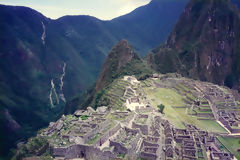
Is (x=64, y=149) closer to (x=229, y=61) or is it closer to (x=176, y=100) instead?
(x=176, y=100)

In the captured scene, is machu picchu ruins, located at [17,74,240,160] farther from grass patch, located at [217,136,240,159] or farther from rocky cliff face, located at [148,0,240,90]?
rocky cliff face, located at [148,0,240,90]

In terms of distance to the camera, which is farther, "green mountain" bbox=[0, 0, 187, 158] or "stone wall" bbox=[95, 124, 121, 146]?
"green mountain" bbox=[0, 0, 187, 158]

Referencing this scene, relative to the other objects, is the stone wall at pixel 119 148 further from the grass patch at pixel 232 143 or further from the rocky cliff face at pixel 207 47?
the rocky cliff face at pixel 207 47

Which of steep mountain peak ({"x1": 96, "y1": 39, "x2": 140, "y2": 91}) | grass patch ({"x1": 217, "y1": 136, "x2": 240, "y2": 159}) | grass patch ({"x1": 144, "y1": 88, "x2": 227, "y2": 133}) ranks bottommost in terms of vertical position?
grass patch ({"x1": 217, "y1": 136, "x2": 240, "y2": 159})

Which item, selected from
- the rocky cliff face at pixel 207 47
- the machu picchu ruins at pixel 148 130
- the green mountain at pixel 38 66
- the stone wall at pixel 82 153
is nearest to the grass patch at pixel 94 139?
the machu picchu ruins at pixel 148 130

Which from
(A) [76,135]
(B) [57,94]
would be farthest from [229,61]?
(A) [76,135]

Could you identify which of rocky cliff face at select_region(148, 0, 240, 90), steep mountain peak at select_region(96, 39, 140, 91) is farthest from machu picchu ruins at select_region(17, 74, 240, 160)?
rocky cliff face at select_region(148, 0, 240, 90)
